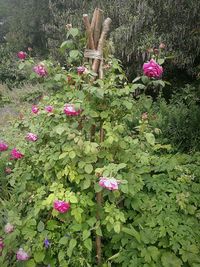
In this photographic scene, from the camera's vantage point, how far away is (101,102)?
2252mm

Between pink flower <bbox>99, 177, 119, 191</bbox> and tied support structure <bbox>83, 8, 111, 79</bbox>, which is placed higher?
tied support structure <bbox>83, 8, 111, 79</bbox>

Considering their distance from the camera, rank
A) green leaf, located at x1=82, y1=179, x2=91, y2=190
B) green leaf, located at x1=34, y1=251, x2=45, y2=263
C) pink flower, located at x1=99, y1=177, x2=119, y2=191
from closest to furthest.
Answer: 1. pink flower, located at x1=99, y1=177, x2=119, y2=191
2. green leaf, located at x1=82, y1=179, x2=91, y2=190
3. green leaf, located at x1=34, y1=251, x2=45, y2=263

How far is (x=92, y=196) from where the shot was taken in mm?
2352

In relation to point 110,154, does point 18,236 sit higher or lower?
lower

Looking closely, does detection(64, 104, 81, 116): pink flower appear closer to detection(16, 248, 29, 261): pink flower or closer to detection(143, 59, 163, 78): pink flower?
detection(143, 59, 163, 78): pink flower

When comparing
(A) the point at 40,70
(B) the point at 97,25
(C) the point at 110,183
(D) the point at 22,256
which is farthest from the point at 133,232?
(B) the point at 97,25

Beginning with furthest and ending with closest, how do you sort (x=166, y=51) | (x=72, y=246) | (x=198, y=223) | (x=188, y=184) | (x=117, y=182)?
1. (x=166, y=51)
2. (x=188, y=184)
3. (x=198, y=223)
4. (x=72, y=246)
5. (x=117, y=182)

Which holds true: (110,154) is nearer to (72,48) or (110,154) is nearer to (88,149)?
(88,149)

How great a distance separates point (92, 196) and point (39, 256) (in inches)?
22.7

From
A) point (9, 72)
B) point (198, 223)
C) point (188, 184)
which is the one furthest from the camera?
point (9, 72)

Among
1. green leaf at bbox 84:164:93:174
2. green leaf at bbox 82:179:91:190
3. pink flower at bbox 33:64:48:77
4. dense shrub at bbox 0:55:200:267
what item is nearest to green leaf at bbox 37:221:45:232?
dense shrub at bbox 0:55:200:267

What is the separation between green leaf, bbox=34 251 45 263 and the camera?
2314mm

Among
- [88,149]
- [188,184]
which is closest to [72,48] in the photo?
[88,149]

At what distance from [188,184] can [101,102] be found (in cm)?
131
